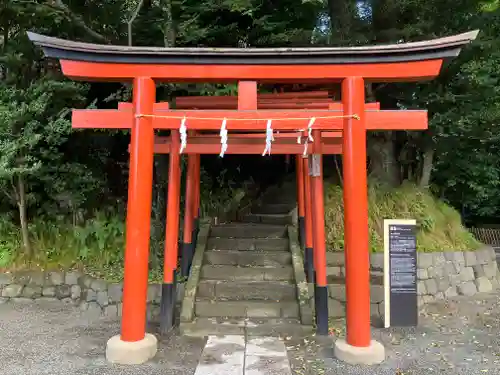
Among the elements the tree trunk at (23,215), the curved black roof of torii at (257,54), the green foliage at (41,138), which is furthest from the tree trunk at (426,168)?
the tree trunk at (23,215)

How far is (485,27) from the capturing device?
9734mm

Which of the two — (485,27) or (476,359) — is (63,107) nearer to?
(476,359)

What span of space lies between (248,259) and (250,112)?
3.76 metres

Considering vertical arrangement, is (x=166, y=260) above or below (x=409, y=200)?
below

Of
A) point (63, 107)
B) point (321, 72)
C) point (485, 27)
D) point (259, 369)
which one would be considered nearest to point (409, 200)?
point (485, 27)

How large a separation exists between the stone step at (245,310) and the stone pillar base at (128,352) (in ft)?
5.84

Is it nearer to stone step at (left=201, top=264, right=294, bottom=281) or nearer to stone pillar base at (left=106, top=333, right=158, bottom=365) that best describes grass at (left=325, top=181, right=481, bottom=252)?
stone step at (left=201, top=264, right=294, bottom=281)

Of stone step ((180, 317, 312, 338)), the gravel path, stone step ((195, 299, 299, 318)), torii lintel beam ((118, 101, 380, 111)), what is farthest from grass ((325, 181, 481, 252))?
the gravel path

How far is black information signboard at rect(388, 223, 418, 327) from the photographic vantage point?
6773mm

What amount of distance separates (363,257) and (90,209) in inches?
280

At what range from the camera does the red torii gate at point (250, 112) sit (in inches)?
216

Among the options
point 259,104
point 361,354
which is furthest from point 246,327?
point 259,104

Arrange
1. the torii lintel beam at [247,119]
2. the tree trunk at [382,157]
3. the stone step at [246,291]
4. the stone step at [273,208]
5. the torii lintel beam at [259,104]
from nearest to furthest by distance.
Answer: the torii lintel beam at [247,119], the torii lintel beam at [259,104], the stone step at [246,291], the tree trunk at [382,157], the stone step at [273,208]

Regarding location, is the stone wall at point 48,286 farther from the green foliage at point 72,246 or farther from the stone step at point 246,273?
the stone step at point 246,273
